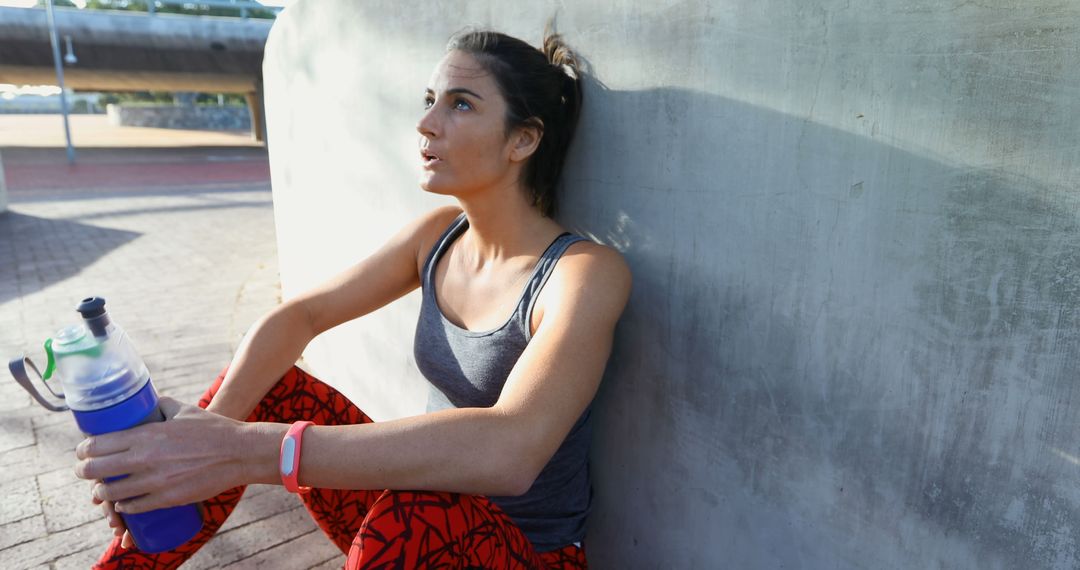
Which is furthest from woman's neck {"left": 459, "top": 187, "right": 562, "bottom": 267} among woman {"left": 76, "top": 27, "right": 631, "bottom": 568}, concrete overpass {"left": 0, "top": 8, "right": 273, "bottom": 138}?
concrete overpass {"left": 0, "top": 8, "right": 273, "bottom": 138}

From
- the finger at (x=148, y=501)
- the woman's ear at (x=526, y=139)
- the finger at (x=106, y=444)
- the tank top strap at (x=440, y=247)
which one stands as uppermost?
the woman's ear at (x=526, y=139)

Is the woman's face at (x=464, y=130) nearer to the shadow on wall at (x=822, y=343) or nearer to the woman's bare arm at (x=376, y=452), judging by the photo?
the shadow on wall at (x=822, y=343)

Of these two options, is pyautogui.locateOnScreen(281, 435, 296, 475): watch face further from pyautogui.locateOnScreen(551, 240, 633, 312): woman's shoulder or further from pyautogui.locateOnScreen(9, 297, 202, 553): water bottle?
pyautogui.locateOnScreen(551, 240, 633, 312): woman's shoulder

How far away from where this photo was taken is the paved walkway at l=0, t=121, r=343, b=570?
2355 mm

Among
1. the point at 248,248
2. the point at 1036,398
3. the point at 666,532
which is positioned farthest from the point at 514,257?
the point at 248,248

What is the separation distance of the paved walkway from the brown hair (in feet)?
4.86

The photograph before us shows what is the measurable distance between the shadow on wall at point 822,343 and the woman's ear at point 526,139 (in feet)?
0.44

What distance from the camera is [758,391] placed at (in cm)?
147

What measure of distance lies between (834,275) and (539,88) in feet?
2.65

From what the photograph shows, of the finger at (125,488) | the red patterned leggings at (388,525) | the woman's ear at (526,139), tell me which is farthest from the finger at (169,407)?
the woman's ear at (526,139)

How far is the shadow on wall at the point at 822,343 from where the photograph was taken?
109 cm

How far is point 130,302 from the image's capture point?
5266 mm

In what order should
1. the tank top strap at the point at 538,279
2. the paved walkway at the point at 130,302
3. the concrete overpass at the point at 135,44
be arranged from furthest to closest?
1. the concrete overpass at the point at 135,44
2. the paved walkway at the point at 130,302
3. the tank top strap at the point at 538,279

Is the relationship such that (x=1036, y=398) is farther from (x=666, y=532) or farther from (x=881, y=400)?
(x=666, y=532)
